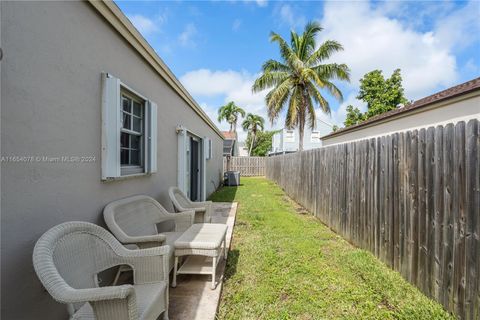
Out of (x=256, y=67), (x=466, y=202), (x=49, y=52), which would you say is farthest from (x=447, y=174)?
(x=256, y=67)

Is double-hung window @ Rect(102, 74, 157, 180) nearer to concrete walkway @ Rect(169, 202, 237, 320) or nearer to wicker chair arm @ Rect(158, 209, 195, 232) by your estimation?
wicker chair arm @ Rect(158, 209, 195, 232)

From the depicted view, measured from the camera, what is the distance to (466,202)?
222 centimetres

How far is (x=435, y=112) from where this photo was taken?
7.60 metres

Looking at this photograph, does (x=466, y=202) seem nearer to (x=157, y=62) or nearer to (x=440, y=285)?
(x=440, y=285)

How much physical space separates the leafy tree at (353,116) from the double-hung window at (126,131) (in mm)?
21729

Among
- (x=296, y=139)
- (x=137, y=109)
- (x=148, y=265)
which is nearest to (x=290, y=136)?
(x=296, y=139)

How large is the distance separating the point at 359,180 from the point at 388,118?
7.37 m

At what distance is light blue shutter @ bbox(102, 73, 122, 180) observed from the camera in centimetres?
253

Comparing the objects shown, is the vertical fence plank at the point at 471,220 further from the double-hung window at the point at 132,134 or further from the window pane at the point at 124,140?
the window pane at the point at 124,140

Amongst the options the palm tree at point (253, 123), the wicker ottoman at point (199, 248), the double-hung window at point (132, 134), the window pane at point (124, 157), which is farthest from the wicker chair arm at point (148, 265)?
the palm tree at point (253, 123)

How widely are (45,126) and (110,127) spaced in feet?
2.70

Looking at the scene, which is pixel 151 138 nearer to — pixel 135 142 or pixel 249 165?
pixel 135 142

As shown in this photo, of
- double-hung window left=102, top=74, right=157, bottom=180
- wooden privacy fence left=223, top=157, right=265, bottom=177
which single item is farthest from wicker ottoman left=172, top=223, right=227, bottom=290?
wooden privacy fence left=223, top=157, right=265, bottom=177

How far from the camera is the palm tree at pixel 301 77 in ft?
46.0
